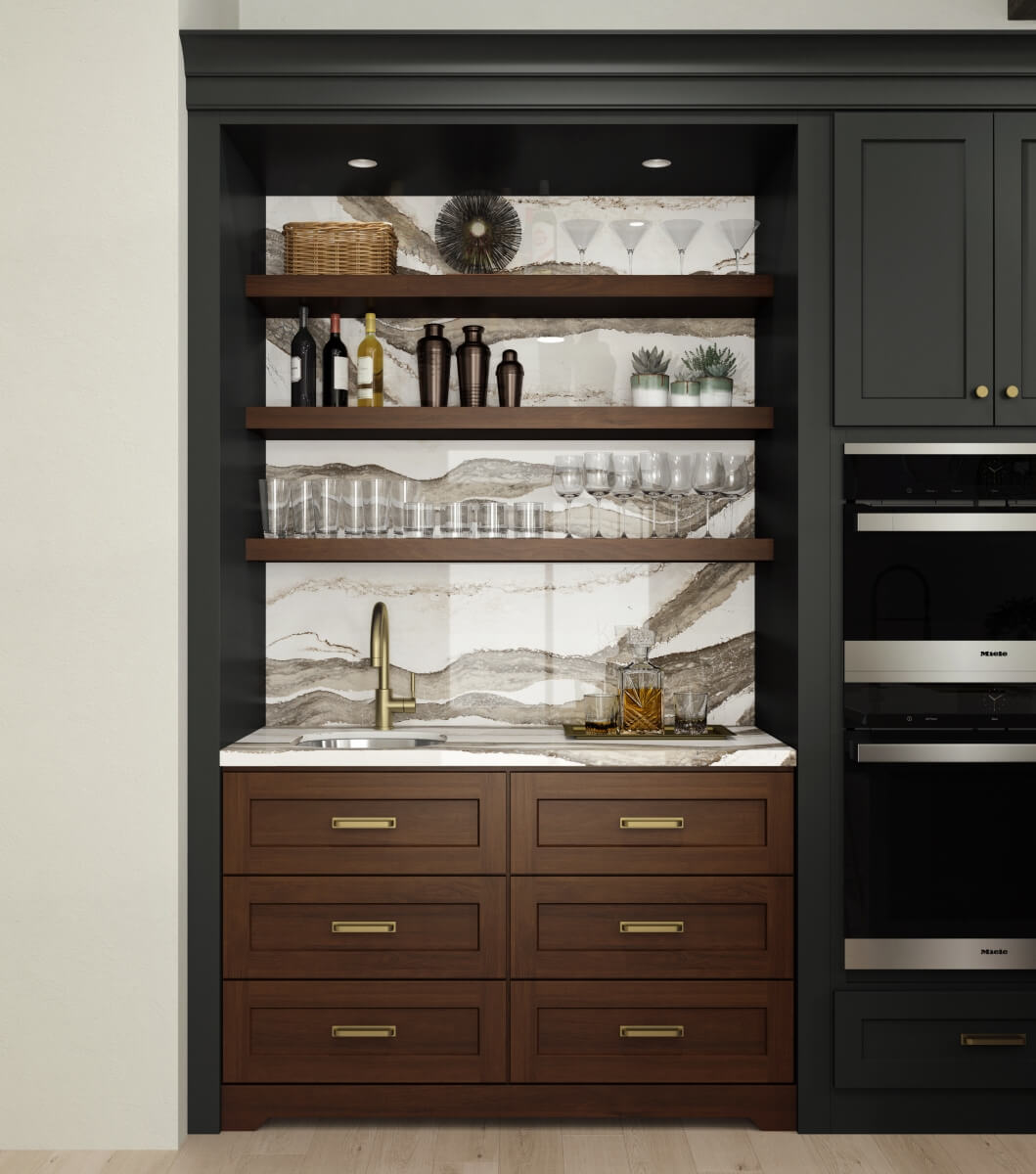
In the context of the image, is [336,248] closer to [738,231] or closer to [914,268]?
[738,231]

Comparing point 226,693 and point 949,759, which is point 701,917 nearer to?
point 949,759

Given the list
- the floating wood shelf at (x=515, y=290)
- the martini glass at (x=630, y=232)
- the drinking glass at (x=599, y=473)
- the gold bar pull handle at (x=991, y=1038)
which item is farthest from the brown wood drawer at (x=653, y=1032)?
the martini glass at (x=630, y=232)

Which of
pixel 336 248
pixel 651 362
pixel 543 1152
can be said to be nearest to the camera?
pixel 543 1152

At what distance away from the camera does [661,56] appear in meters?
2.52

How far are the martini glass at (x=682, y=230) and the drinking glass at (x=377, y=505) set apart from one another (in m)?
1.00

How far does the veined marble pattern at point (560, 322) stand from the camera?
10.0 feet

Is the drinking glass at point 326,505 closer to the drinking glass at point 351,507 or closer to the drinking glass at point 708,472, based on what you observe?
the drinking glass at point 351,507

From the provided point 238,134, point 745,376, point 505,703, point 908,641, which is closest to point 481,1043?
point 505,703

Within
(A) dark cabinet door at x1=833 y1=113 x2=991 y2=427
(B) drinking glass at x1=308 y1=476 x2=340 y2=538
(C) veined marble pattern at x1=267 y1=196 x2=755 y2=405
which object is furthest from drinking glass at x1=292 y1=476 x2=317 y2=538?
(A) dark cabinet door at x1=833 y1=113 x2=991 y2=427

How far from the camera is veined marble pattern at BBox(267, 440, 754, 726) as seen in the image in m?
3.06

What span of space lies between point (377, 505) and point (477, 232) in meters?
0.86

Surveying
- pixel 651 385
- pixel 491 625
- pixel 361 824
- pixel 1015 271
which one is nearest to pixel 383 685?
pixel 491 625

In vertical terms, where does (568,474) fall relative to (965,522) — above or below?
above

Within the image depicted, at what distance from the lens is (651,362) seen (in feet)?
9.76
